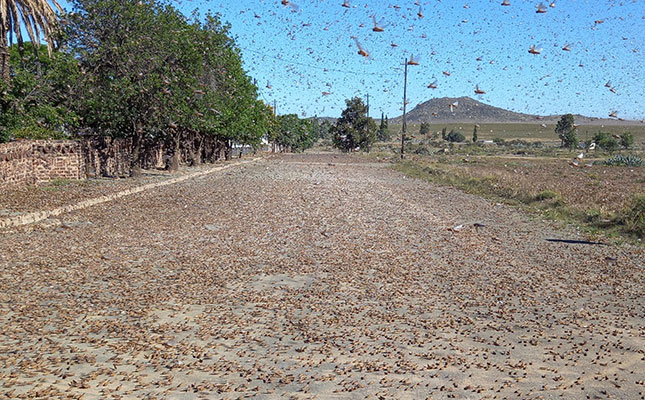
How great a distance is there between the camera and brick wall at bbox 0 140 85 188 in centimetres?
2152

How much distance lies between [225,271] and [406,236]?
5.44 m

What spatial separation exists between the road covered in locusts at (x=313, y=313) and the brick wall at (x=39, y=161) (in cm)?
785

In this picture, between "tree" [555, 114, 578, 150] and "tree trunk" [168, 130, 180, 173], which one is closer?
"tree trunk" [168, 130, 180, 173]

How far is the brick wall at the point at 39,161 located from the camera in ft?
70.6

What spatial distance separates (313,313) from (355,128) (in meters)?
103

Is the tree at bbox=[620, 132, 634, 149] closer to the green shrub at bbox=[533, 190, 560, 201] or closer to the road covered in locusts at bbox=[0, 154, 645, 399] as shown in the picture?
the green shrub at bbox=[533, 190, 560, 201]

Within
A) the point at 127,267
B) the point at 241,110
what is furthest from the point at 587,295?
the point at 241,110

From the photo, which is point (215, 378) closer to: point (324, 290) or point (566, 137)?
point (324, 290)

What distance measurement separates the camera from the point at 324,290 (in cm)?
923

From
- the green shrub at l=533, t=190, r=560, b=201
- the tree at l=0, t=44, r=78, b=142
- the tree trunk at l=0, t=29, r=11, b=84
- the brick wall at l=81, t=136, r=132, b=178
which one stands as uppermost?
the tree trunk at l=0, t=29, r=11, b=84

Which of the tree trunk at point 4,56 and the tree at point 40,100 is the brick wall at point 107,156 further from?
the tree trunk at point 4,56

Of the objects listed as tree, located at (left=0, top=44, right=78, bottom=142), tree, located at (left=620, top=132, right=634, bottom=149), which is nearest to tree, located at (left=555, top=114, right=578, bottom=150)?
tree, located at (left=620, top=132, right=634, bottom=149)

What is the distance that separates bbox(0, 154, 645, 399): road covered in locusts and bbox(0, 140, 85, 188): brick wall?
7851 mm

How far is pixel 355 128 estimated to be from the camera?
4345 inches
